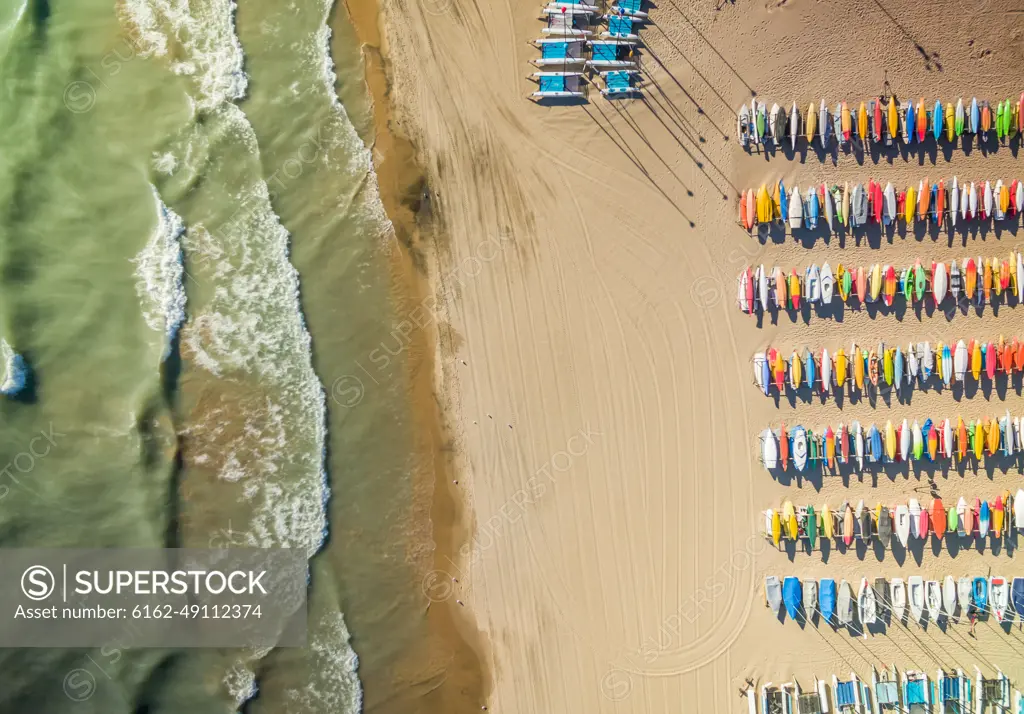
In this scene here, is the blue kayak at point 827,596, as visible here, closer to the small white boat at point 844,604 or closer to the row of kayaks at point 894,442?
the small white boat at point 844,604

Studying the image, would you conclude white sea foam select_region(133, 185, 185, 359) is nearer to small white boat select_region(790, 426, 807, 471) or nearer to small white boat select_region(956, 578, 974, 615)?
small white boat select_region(790, 426, 807, 471)

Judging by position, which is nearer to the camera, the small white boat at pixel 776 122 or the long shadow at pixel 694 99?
the small white boat at pixel 776 122

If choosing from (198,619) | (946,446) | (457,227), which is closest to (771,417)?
(946,446)

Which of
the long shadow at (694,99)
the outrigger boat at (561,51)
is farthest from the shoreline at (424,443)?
the long shadow at (694,99)

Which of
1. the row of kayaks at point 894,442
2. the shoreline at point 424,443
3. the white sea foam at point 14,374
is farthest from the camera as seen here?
the shoreline at point 424,443

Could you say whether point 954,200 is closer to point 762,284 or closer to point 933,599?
point 762,284

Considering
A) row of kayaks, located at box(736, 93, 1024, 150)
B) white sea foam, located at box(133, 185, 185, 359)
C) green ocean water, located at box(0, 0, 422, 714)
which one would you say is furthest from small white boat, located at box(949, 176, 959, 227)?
white sea foam, located at box(133, 185, 185, 359)

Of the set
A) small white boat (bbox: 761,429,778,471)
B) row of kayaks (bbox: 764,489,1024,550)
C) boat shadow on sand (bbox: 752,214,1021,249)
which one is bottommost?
→ row of kayaks (bbox: 764,489,1024,550)

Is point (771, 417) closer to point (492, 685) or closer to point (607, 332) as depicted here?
point (607, 332)
